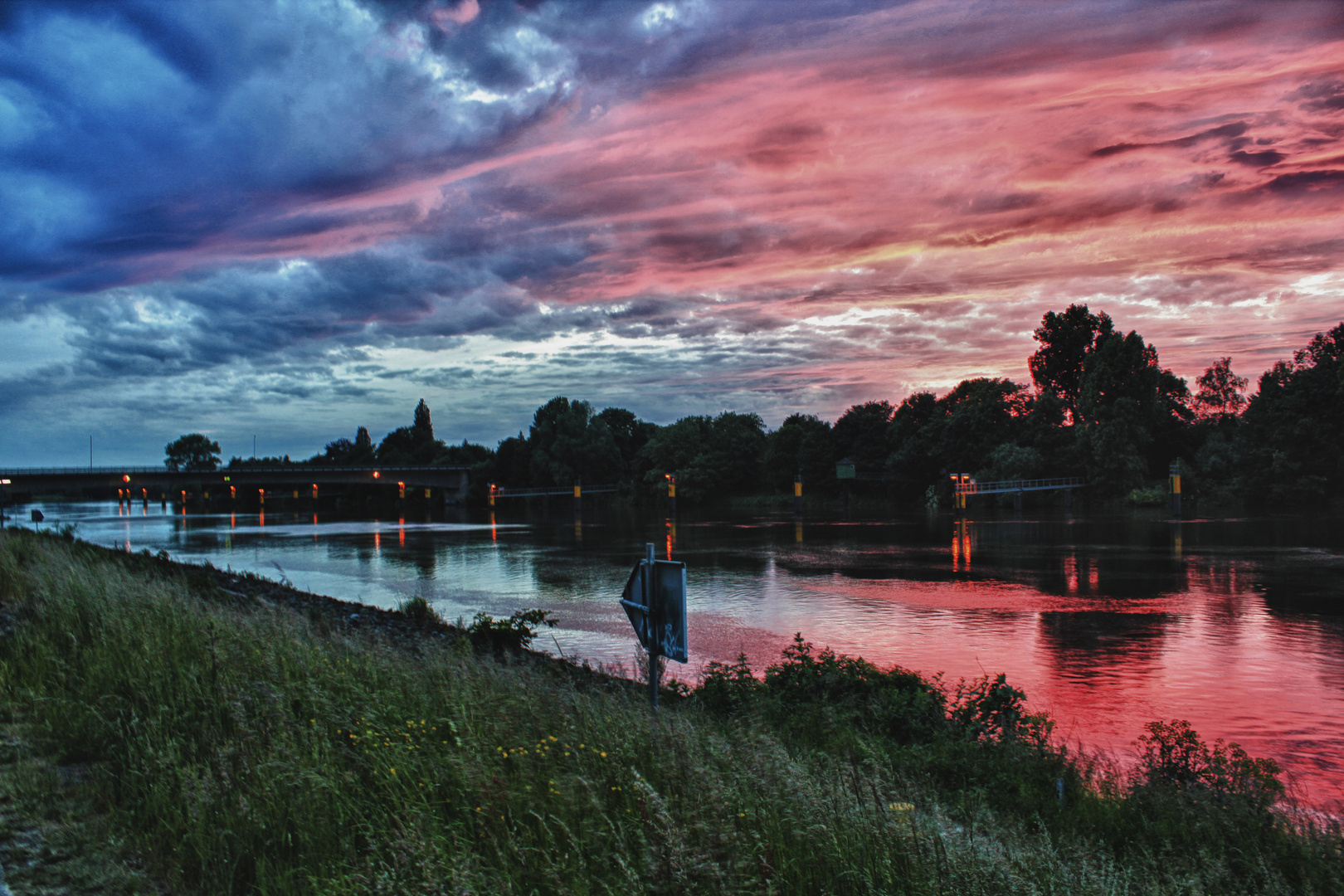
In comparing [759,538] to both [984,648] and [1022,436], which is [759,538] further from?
[1022,436]

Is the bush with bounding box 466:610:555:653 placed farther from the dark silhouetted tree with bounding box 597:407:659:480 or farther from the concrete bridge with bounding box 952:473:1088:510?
the dark silhouetted tree with bounding box 597:407:659:480

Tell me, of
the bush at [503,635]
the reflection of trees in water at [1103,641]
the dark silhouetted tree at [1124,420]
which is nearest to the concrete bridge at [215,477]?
the dark silhouetted tree at [1124,420]

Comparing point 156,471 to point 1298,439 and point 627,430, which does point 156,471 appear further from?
point 1298,439

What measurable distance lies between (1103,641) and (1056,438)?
84.0 metres

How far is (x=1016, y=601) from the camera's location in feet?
86.1

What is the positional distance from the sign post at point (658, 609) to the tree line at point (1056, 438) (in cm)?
9109

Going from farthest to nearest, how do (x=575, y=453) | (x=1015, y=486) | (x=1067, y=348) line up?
(x=575, y=453)
(x=1067, y=348)
(x=1015, y=486)

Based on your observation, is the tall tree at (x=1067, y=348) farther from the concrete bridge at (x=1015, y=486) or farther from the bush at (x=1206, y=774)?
the bush at (x=1206, y=774)

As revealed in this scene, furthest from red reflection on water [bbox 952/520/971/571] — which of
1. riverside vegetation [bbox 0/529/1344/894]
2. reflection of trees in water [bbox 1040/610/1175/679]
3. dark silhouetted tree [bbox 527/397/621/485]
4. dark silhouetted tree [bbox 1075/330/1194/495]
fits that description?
dark silhouetted tree [bbox 527/397/621/485]

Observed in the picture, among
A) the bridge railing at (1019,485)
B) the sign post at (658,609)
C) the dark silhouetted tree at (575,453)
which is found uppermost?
the dark silhouetted tree at (575,453)

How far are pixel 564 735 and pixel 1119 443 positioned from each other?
94351 mm

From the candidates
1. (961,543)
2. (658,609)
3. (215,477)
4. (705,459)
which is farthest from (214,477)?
(658,609)

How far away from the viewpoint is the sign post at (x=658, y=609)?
6.52 m

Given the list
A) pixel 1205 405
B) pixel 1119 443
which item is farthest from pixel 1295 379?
pixel 1205 405
